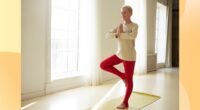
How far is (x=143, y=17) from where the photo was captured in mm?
5809

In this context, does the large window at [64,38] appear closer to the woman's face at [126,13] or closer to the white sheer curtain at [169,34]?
the woman's face at [126,13]

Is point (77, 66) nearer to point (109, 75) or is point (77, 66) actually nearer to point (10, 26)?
point (109, 75)

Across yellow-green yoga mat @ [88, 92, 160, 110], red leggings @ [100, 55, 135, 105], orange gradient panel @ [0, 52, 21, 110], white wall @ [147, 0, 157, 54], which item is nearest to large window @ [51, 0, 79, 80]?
yellow-green yoga mat @ [88, 92, 160, 110]

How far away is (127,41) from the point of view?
2.35 m

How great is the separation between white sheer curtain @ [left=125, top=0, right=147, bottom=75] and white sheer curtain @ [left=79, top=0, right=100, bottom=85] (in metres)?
1.94

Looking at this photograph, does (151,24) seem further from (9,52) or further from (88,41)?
(9,52)

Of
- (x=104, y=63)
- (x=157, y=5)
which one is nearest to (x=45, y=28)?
(x=104, y=63)

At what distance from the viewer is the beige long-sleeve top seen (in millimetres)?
2301

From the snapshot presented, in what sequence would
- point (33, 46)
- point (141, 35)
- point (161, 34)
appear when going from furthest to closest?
point (161, 34) < point (141, 35) < point (33, 46)

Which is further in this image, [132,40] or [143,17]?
[143,17]

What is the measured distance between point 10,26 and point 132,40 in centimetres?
152

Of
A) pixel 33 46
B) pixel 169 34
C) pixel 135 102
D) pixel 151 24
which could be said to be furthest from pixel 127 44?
pixel 169 34
